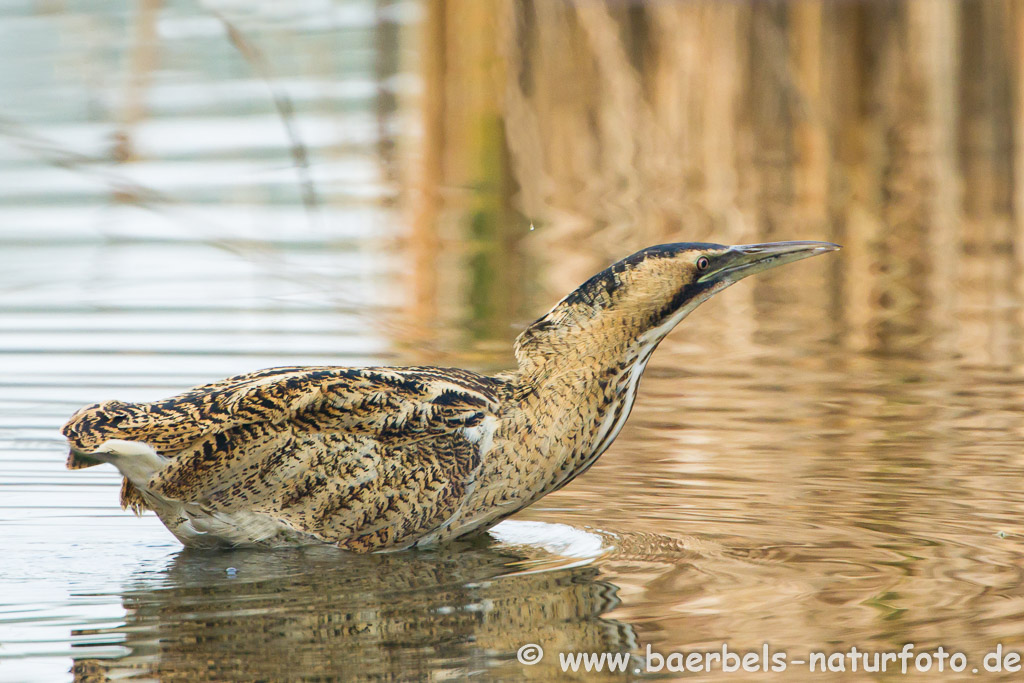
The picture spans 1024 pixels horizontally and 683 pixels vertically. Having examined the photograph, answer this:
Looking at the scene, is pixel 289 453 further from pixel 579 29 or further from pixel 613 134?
pixel 613 134

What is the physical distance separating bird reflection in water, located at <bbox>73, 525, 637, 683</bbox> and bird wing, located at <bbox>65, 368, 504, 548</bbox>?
0.16m

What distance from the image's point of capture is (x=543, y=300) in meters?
9.80

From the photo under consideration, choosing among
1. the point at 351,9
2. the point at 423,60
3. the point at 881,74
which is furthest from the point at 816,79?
the point at 351,9

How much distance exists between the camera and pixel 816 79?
1501cm

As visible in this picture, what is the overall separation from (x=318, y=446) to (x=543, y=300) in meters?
4.64

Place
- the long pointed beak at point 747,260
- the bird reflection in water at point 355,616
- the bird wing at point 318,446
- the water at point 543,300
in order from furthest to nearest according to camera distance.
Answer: the long pointed beak at point 747,260 → the bird wing at point 318,446 → the water at point 543,300 → the bird reflection in water at point 355,616

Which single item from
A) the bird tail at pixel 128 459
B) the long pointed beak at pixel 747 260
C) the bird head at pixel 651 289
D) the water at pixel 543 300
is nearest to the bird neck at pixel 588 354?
the bird head at pixel 651 289

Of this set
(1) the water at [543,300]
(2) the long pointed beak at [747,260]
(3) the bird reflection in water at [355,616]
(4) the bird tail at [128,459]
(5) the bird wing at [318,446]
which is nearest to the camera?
(3) the bird reflection in water at [355,616]

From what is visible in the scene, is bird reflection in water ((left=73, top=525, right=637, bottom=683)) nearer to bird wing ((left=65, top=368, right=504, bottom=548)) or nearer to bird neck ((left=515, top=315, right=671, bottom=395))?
bird wing ((left=65, top=368, right=504, bottom=548))

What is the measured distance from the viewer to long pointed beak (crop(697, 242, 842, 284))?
18.2 ft

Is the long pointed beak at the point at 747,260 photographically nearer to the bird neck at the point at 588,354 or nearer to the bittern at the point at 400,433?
the bittern at the point at 400,433

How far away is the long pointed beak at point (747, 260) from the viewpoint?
18.2 ft

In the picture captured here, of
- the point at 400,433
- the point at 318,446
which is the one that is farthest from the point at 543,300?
the point at 318,446

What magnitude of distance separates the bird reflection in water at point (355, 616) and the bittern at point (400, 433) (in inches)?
5.0
